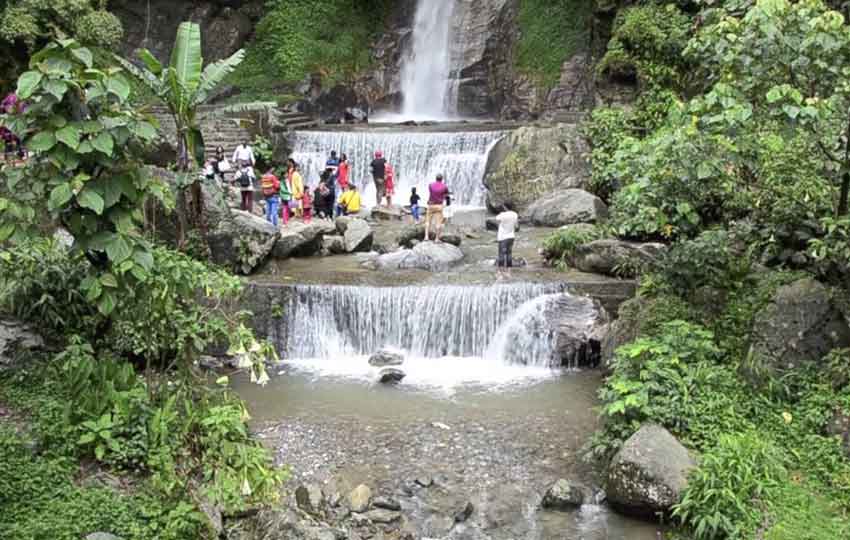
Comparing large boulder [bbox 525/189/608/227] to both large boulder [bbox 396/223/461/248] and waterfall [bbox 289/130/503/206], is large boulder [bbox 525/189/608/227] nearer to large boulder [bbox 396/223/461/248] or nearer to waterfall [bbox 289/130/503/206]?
waterfall [bbox 289/130/503/206]

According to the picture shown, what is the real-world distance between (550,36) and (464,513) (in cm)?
2323

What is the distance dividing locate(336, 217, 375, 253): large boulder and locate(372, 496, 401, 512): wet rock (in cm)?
934

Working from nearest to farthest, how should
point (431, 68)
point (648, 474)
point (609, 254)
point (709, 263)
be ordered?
point (648, 474)
point (709, 263)
point (609, 254)
point (431, 68)

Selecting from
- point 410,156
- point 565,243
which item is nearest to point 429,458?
point 565,243

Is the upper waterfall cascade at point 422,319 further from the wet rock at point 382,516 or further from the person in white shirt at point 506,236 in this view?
the wet rock at point 382,516

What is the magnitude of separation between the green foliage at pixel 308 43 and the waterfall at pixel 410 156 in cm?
741

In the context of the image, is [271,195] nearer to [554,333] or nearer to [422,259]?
[422,259]

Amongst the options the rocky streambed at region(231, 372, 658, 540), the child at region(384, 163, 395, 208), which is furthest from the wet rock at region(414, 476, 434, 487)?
the child at region(384, 163, 395, 208)

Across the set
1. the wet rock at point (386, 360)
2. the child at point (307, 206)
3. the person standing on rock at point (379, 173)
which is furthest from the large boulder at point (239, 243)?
the person standing on rock at point (379, 173)

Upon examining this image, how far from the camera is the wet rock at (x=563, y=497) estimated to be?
8.40 metres

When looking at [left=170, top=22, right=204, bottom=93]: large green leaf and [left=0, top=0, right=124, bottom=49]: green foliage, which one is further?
[left=0, top=0, right=124, bottom=49]: green foliage

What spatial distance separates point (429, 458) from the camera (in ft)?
31.4

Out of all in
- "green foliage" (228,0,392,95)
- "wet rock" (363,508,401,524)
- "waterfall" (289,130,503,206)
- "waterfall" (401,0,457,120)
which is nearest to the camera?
"wet rock" (363,508,401,524)

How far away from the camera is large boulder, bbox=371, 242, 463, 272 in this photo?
1573cm
